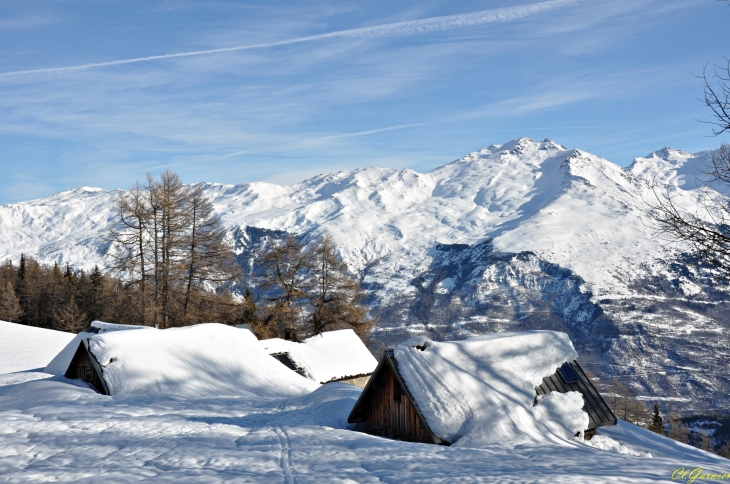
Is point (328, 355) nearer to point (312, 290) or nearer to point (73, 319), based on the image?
point (312, 290)

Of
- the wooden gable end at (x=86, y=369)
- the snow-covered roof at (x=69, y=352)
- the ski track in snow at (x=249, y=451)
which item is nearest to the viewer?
the ski track in snow at (x=249, y=451)

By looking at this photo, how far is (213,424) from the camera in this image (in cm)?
Answer: 1800

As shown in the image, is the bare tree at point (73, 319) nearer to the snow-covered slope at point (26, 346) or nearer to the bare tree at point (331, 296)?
the snow-covered slope at point (26, 346)

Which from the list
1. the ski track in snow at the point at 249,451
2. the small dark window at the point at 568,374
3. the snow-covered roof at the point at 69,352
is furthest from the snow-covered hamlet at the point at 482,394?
the snow-covered roof at the point at 69,352

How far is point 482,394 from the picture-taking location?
1669 centimetres

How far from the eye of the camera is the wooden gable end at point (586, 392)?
18078mm

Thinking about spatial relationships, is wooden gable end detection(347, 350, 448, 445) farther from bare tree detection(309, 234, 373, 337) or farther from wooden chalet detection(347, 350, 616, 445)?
bare tree detection(309, 234, 373, 337)

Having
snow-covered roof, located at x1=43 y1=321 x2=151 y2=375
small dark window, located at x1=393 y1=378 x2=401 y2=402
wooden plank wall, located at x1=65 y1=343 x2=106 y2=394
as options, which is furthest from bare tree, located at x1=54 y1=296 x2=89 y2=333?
small dark window, located at x1=393 y1=378 x2=401 y2=402

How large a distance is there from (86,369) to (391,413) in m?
13.8

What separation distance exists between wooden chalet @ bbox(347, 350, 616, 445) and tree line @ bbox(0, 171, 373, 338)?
842 inches

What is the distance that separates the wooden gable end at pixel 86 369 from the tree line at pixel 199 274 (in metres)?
10.9

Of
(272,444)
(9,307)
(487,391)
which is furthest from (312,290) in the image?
(9,307)

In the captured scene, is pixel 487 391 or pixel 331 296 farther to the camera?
pixel 331 296

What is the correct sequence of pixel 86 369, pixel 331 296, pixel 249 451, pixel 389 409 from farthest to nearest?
1. pixel 331 296
2. pixel 86 369
3. pixel 389 409
4. pixel 249 451
